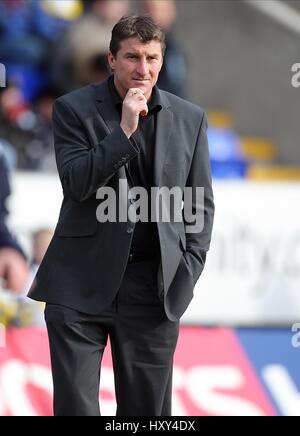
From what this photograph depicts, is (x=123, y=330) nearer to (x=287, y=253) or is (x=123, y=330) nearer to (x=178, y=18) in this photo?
(x=287, y=253)

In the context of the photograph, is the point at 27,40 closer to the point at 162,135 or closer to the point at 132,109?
the point at 162,135

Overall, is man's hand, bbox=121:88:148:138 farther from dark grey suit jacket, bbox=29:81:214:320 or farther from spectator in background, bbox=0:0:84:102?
spectator in background, bbox=0:0:84:102

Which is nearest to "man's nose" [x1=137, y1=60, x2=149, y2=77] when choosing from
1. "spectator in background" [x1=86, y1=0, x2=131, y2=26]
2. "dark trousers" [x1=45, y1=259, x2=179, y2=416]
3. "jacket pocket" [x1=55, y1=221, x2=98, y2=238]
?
"jacket pocket" [x1=55, y1=221, x2=98, y2=238]

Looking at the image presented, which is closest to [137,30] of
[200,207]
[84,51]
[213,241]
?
[200,207]

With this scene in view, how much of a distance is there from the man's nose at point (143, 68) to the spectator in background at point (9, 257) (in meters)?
2.64

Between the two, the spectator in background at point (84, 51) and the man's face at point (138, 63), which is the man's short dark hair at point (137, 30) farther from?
the spectator in background at point (84, 51)

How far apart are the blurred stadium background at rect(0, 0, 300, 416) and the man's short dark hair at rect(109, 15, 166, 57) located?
97.0 inches

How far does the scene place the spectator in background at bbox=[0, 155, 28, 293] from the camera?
5973 millimetres

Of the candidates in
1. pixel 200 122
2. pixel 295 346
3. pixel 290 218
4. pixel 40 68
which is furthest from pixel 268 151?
pixel 200 122

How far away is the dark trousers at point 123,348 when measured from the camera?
11.6ft

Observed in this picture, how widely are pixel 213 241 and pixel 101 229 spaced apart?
2.88 metres

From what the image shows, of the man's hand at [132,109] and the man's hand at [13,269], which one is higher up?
the man's hand at [132,109]

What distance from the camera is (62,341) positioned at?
3535 mm

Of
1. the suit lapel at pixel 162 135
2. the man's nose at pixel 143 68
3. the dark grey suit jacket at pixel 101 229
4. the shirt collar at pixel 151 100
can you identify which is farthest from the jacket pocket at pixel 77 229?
the man's nose at pixel 143 68
